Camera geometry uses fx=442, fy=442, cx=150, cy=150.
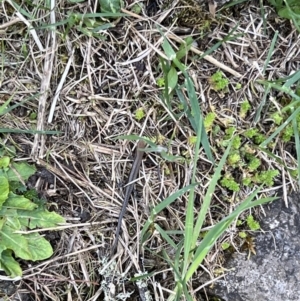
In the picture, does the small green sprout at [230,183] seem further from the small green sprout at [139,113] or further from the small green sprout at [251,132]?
the small green sprout at [139,113]

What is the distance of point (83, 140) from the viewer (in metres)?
2.14

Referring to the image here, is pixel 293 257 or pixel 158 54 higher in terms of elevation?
pixel 158 54

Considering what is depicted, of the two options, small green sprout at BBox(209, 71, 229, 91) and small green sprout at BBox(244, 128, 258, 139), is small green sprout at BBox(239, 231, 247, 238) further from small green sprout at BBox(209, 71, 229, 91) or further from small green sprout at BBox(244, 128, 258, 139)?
small green sprout at BBox(209, 71, 229, 91)

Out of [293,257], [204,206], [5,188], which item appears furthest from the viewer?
[293,257]

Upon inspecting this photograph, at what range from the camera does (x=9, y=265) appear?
6.76ft

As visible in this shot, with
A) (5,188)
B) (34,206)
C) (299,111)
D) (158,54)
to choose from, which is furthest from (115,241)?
(299,111)

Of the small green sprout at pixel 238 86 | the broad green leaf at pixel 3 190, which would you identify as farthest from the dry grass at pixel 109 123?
the broad green leaf at pixel 3 190

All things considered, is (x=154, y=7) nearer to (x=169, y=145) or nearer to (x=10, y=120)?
(x=169, y=145)

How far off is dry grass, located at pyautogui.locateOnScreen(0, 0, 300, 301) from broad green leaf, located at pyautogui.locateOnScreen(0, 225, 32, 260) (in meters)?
0.11

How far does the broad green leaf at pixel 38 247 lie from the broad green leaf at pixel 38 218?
0.05 m

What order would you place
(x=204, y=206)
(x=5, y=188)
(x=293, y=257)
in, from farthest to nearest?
(x=293, y=257), (x=5, y=188), (x=204, y=206)

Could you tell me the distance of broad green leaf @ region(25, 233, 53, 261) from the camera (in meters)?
2.06

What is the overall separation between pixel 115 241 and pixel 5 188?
1.88 ft

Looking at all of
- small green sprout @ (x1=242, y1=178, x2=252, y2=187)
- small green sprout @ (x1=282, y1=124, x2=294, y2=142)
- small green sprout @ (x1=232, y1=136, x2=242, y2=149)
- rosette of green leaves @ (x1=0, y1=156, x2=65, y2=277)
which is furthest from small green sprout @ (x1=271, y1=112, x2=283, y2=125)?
rosette of green leaves @ (x1=0, y1=156, x2=65, y2=277)
